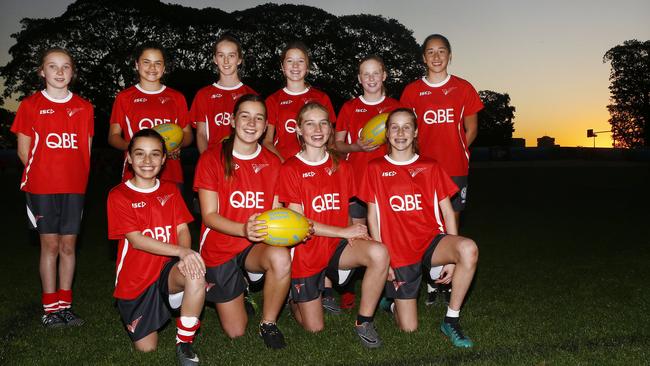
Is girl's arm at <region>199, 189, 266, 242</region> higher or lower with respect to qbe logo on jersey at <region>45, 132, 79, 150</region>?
lower

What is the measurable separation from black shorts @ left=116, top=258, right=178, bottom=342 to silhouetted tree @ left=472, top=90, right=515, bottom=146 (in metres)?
52.9

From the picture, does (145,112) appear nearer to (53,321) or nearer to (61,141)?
(61,141)

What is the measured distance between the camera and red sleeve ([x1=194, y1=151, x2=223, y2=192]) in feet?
13.5

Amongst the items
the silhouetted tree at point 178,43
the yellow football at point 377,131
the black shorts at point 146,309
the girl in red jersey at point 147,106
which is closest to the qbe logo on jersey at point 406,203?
the yellow football at point 377,131

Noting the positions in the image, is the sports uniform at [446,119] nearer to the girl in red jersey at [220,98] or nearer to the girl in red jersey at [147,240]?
the girl in red jersey at [220,98]

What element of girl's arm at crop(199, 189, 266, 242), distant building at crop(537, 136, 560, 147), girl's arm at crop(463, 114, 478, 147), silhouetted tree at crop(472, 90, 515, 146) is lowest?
girl's arm at crop(199, 189, 266, 242)

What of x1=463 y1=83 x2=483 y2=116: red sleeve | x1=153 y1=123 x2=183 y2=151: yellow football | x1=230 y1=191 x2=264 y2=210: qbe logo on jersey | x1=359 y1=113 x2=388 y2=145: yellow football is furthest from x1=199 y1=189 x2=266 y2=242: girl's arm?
x1=463 y1=83 x2=483 y2=116: red sleeve

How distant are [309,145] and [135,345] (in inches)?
71.0

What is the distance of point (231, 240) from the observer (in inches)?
165

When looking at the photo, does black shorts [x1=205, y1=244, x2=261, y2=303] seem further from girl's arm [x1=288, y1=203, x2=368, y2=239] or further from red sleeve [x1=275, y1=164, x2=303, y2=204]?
girl's arm [x1=288, y1=203, x2=368, y2=239]

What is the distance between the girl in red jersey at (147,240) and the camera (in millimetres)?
3865

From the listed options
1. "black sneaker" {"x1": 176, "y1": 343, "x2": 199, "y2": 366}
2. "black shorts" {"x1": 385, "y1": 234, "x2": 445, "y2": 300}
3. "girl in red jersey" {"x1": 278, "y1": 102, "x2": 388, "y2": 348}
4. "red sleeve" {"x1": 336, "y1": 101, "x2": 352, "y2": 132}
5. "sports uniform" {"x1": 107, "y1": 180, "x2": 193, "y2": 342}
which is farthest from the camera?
"red sleeve" {"x1": 336, "y1": 101, "x2": 352, "y2": 132}

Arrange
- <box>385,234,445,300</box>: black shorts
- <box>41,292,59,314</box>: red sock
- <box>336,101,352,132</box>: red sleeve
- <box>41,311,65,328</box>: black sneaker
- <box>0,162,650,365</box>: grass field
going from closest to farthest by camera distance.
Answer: <box>0,162,650,365</box>: grass field → <box>385,234,445,300</box>: black shorts → <box>41,311,65,328</box>: black sneaker → <box>41,292,59,314</box>: red sock → <box>336,101,352,132</box>: red sleeve

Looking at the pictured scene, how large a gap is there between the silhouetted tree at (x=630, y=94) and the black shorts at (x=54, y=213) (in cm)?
5388
